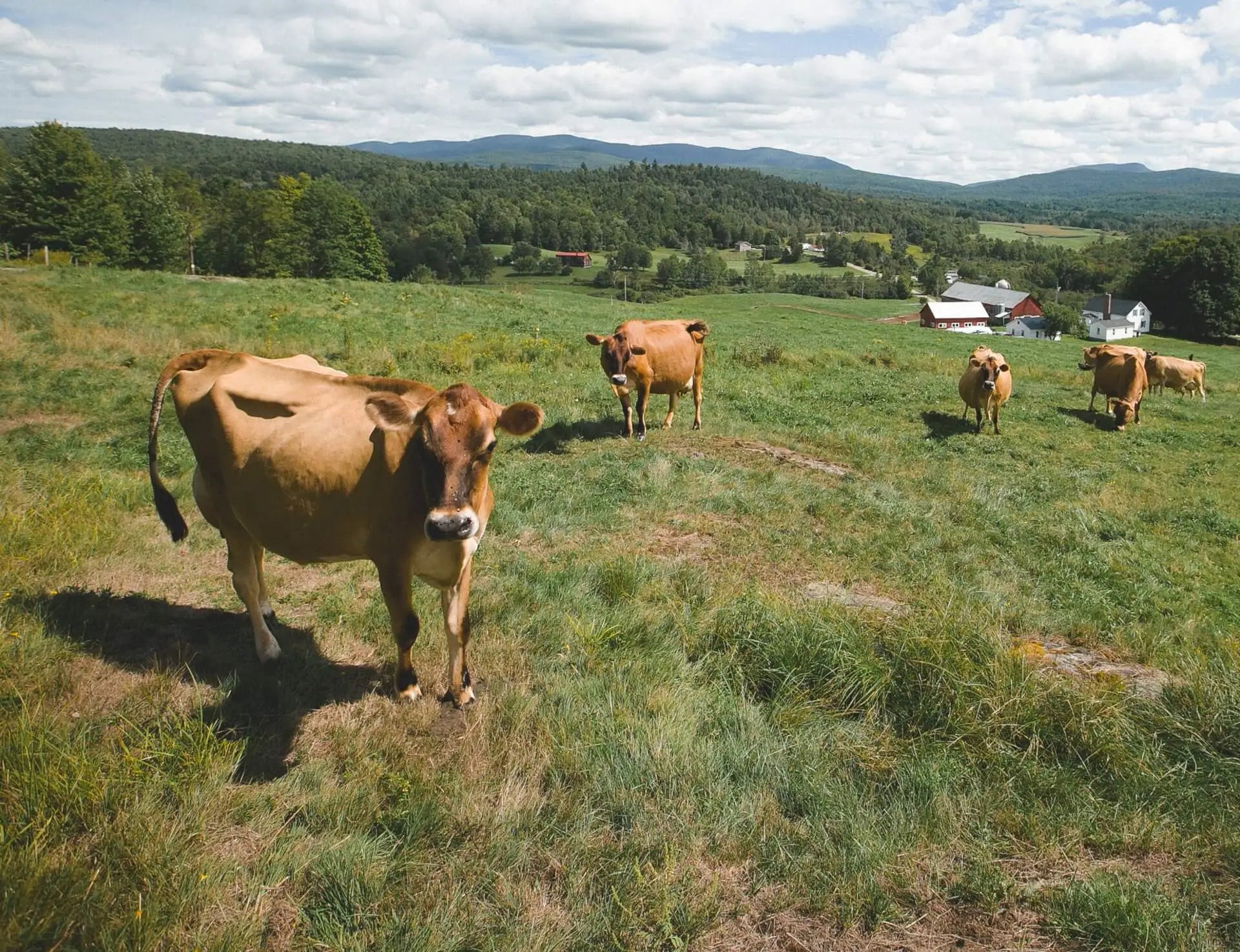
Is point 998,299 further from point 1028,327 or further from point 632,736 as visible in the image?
point 632,736

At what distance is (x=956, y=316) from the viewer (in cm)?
9881

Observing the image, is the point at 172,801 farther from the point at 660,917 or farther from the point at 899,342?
the point at 899,342

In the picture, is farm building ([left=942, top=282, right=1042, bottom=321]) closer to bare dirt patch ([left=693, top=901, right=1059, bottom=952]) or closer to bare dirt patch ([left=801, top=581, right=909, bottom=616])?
bare dirt patch ([left=801, top=581, right=909, bottom=616])

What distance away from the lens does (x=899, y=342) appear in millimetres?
41531

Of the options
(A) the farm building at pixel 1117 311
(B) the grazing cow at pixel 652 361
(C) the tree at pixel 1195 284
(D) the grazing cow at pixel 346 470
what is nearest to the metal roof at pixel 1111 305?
(A) the farm building at pixel 1117 311

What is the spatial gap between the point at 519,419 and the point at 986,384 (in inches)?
577

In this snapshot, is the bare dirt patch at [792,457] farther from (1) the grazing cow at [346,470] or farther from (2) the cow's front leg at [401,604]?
(2) the cow's front leg at [401,604]

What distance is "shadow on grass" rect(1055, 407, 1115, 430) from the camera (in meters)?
18.9

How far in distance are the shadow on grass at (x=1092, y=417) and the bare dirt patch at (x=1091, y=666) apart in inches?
567

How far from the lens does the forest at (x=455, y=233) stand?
53688mm

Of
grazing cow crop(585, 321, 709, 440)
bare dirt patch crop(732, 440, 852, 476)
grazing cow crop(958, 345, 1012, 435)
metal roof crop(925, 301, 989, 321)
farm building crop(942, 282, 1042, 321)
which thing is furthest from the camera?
farm building crop(942, 282, 1042, 321)

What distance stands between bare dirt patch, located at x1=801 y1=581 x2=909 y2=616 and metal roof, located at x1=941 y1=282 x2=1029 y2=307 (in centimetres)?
12096

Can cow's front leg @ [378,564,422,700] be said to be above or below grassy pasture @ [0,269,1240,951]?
above

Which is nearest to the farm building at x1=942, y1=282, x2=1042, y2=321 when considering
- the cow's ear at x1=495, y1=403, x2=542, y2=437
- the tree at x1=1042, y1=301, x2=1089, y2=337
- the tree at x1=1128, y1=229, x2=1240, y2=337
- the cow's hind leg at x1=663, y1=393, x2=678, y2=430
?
the tree at x1=1042, y1=301, x2=1089, y2=337
